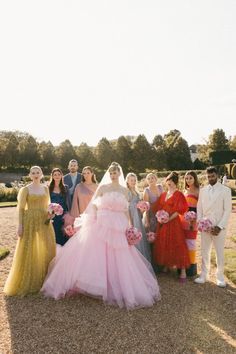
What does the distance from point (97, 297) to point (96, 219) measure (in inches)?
51.2

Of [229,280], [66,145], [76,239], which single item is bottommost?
[229,280]

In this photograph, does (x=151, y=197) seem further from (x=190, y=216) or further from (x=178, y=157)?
(x=178, y=157)

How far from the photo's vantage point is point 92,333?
16.3 ft

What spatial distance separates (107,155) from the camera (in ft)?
156

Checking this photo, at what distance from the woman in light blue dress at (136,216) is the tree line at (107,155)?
38766mm

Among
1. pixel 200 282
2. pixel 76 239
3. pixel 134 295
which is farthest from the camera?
pixel 200 282

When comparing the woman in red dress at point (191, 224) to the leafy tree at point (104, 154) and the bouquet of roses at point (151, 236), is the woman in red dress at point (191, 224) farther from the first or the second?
the leafy tree at point (104, 154)

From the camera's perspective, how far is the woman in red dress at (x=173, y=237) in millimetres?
7223

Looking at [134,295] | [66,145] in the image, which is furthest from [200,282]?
[66,145]

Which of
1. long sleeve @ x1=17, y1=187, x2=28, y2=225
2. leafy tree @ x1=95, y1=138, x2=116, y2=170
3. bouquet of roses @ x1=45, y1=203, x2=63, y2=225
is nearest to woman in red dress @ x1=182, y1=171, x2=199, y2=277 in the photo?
bouquet of roses @ x1=45, y1=203, x2=63, y2=225

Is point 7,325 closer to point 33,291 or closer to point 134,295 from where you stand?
point 33,291

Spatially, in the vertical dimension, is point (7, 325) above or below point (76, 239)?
below

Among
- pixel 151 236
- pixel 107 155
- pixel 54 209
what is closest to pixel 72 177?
pixel 54 209

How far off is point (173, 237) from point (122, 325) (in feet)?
8.03
